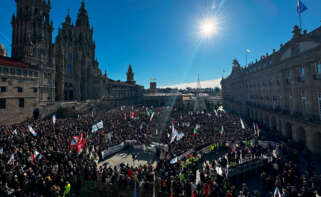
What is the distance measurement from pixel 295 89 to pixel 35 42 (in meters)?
56.6

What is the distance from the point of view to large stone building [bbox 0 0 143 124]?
31781 mm

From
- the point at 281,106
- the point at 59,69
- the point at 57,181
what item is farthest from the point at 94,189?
the point at 59,69

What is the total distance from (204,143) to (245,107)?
1387 inches

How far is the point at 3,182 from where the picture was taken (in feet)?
39.0

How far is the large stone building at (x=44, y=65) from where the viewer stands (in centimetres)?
3178

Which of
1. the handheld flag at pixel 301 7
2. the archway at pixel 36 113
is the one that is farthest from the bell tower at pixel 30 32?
the handheld flag at pixel 301 7

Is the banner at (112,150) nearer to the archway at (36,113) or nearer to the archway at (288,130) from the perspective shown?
the archway at (36,113)

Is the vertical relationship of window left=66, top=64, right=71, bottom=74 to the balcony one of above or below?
above

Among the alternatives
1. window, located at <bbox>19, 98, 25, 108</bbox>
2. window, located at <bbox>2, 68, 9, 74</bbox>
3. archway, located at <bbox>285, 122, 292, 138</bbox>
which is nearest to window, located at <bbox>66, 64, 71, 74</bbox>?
window, located at <bbox>19, 98, 25, 108</bbox>

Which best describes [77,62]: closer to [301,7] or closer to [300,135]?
[301,7]

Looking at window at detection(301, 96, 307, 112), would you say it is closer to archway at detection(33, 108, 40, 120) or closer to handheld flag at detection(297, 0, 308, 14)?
handheld flag at detection(297, 0, 308, 14)

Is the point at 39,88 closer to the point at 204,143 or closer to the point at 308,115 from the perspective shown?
the point at 204,143

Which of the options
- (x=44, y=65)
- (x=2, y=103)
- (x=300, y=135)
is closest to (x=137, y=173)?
(x=300, y=135)

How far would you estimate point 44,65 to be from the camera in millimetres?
38688
